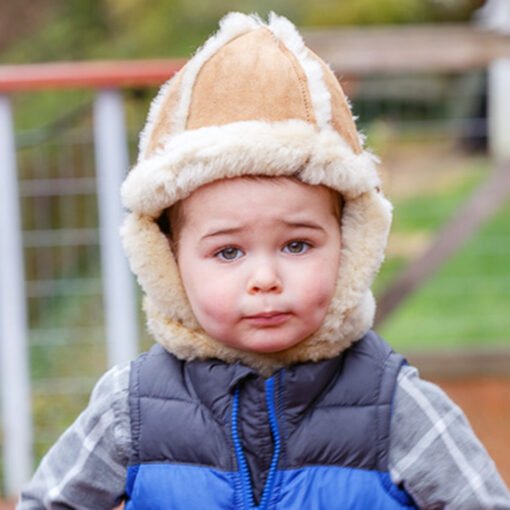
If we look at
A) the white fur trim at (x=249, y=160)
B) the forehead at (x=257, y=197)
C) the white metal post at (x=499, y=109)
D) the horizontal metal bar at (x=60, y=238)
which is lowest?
the horizontal metal bar at (x=60, y=238)

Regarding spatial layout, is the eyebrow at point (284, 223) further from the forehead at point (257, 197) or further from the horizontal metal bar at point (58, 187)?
the horizontal metal bar at point (58, 187)

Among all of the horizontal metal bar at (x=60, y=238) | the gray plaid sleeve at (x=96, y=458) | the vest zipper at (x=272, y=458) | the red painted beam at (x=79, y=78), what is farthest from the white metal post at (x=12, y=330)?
the vest zipper at (x=272, y=458)

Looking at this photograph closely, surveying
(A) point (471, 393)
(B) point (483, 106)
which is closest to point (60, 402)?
(A) point (471, 393)

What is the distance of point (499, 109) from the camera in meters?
13.5

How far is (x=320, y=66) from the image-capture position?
217cm

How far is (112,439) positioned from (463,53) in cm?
326

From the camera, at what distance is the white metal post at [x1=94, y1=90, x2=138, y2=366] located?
14.8ft

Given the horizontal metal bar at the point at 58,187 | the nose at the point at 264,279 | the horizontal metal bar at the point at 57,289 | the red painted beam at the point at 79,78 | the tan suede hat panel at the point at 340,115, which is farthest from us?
the horizontal metal bar at the point at 57,289

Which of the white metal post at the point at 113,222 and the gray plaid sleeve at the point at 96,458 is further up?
the white metal post at the point at 113,222

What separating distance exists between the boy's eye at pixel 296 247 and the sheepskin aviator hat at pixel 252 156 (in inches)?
3.6

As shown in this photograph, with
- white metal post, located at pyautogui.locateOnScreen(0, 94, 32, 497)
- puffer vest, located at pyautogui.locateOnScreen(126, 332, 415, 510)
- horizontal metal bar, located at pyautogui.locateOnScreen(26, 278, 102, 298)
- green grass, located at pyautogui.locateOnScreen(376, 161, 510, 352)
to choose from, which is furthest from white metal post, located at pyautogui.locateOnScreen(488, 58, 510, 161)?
puffer vest, located at pyautogui.locateOnScreen(126, 332, 415, 510)

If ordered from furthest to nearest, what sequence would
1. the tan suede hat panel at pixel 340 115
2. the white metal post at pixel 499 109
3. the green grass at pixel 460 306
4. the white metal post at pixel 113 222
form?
the white metal post at pixel 499 109, the green grass at pixel 460 306, the white metal post at pixel 113 222, the tan suede hat panel at pixel 340 115

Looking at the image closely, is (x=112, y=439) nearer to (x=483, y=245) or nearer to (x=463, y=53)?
(x=463, y=53)

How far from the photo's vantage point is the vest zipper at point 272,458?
6.81 feet
